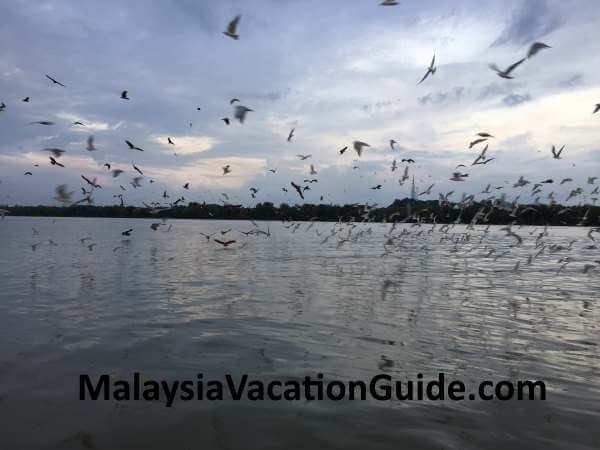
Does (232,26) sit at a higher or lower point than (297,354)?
higher

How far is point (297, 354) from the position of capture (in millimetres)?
9250

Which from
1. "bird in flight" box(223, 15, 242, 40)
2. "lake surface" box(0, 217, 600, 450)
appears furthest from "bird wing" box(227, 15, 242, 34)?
"lake surface" box(0, 217, 600, 450)

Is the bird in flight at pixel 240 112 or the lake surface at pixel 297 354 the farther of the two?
the bird in flight at pixel 240 112

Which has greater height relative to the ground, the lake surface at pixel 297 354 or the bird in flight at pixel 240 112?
the bird in flight at pixel 240 112

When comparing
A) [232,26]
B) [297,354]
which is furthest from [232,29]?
[297,354]

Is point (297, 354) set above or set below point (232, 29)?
below

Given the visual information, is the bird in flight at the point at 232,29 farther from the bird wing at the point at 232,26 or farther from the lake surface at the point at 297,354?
the lake surface at the point at 297,354

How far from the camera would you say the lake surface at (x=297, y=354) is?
607 centimetres

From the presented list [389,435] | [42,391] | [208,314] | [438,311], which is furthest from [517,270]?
[42,391]

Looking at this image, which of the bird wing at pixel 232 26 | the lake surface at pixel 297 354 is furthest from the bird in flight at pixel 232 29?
the lake surface at pixel 297 354

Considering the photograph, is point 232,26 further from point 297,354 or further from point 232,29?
point 297,354

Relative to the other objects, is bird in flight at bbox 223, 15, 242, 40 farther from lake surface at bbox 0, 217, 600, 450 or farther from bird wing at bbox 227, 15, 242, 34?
lake surface at bbox 0, 217, 600, 450

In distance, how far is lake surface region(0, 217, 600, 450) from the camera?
19.9 ft

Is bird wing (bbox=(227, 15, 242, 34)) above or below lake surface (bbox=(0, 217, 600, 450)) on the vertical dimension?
above
